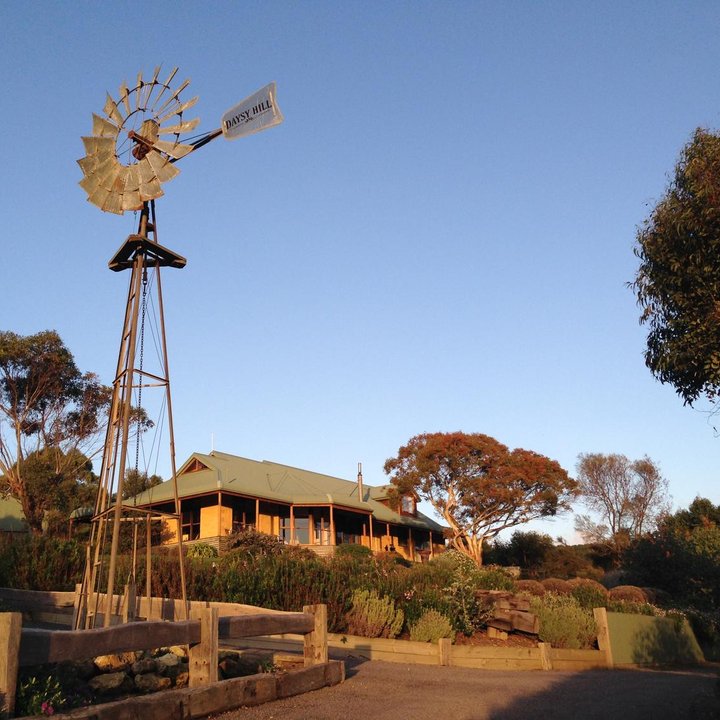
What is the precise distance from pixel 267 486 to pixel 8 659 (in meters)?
36.2

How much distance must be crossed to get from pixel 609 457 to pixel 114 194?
2240 inches

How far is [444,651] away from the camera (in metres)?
15.1

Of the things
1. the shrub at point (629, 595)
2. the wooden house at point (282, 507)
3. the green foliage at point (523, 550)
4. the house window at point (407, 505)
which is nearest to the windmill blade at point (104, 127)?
the shrub at point (629, 595)

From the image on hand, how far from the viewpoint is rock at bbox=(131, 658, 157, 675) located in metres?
9.16

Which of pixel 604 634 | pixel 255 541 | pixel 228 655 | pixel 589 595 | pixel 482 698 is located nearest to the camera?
pixel 482 698

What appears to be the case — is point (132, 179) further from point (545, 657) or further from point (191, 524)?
point (191, 524)

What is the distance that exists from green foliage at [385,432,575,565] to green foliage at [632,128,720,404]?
30554mm

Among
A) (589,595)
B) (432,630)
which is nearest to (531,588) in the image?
(589,595)

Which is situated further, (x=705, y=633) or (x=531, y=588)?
(x=531, y=588)

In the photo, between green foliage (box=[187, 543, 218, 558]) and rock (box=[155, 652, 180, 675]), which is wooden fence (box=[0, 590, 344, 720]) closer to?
rock (box=[155, 652, 180, 675])

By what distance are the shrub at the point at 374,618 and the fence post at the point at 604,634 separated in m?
5.26

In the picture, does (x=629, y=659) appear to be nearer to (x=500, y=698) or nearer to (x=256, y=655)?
(x=500, y=698)

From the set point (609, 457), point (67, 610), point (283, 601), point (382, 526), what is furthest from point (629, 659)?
point (609, 457)

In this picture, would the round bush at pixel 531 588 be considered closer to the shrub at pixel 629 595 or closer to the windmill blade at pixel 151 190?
the shrub at pixel 629 595
